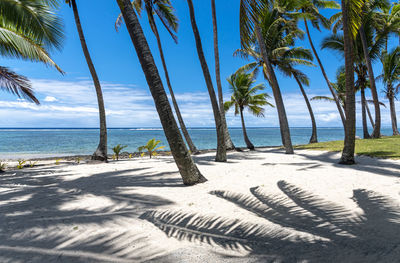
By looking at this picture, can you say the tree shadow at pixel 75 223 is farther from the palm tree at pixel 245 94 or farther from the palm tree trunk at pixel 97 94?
the palm tree at pixel 245 94

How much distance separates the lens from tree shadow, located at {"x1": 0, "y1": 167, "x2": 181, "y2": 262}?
92.4 inches

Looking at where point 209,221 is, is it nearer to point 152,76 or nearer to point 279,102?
point 152,76

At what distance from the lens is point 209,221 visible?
10.4 feet

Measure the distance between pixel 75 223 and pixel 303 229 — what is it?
9.80 ft

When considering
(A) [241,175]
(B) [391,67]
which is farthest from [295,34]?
(A) [241,175]

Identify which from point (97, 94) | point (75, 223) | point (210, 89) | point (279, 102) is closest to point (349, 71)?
point (210, 89)

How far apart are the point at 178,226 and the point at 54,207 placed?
218 centimetres

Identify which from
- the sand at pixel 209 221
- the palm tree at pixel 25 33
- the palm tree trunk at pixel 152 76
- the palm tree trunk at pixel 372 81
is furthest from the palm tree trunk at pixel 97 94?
the palm tree trunk at pixel 372 81

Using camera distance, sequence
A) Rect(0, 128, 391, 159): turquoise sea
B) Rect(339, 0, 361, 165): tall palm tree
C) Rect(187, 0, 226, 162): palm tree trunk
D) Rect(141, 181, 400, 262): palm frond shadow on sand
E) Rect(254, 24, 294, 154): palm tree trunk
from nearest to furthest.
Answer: Rect(141, 181, 400, 262): palm frond shadow on sand < Rect(339, 0, 361, 165): tall palm tree < Rect(187, 0, 226, 162): palm tree trunk < Rect(254, 24, 294, 154): palm tree trunk < Rect(0, 128, 391, 159): turquoise sea

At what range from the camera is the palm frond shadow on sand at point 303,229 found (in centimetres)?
226

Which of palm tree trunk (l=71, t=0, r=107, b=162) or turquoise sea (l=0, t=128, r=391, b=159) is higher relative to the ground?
palm tree trunk (l=71, t=0, r=107, b=162)

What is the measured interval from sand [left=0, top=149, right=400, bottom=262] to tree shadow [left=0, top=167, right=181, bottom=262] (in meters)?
0.01

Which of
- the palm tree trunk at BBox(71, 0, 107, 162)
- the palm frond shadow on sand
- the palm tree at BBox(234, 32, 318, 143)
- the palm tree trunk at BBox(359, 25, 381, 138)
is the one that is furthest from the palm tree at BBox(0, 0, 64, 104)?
the palm tree trunk at BBox(359, 25, 381, 138)

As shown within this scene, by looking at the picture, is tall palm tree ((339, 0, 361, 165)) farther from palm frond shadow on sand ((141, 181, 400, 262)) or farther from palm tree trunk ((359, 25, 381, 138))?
palm tree trunk ((359, 25, 381, 138))
